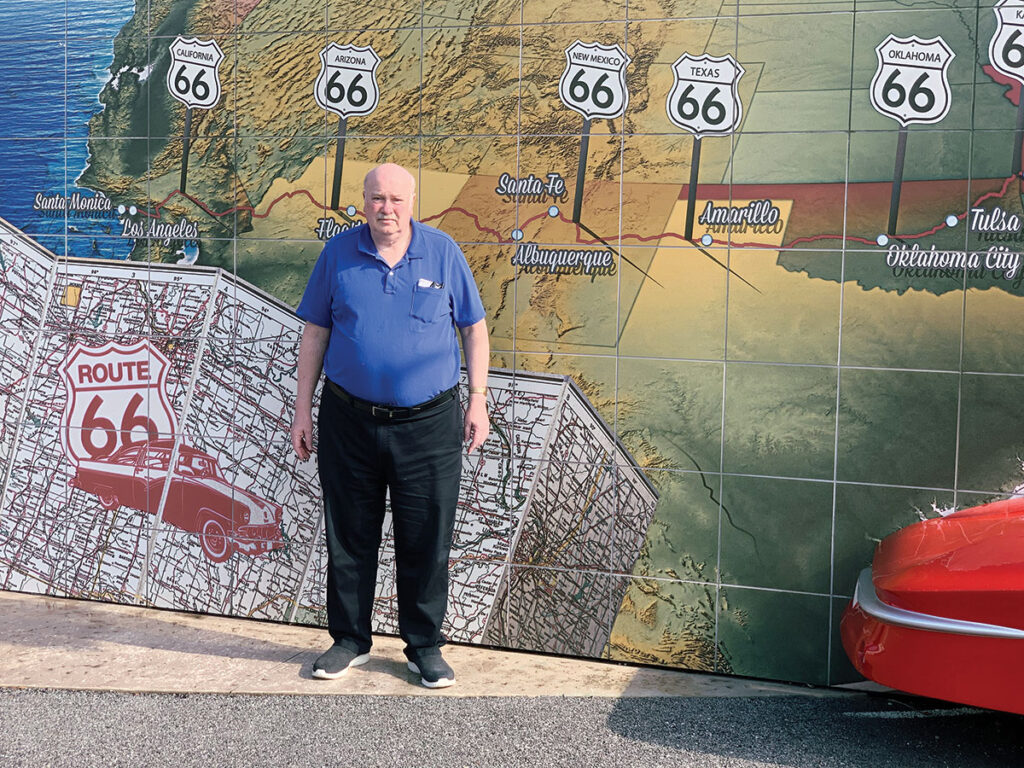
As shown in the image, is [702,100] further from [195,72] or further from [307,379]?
[195,72]

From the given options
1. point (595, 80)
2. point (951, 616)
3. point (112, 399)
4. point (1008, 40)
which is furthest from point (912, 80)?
point (112, 399)

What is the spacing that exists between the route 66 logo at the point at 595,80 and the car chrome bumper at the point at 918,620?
6.85 feet

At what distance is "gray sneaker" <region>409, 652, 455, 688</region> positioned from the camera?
4.14 metres

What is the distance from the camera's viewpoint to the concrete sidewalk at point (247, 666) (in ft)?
13.5

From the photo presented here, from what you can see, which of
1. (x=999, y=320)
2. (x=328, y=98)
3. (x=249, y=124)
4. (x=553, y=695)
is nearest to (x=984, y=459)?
(x=999, y=320)

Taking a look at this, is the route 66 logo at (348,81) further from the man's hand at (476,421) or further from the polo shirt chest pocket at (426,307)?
the man's hand at (476,421)

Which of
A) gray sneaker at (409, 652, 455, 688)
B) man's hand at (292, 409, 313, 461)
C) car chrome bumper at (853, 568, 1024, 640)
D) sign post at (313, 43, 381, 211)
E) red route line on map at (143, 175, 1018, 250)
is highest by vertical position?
sign post at (313, 43, 381, 211)

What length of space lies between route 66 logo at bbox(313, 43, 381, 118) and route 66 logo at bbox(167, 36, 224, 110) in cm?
52

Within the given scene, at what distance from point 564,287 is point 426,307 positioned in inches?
27.0

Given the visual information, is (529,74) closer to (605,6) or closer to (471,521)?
(605,6)

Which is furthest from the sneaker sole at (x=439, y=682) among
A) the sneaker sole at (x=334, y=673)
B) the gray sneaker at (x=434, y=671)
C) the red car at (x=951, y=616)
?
the red car at (x=951, y=616)

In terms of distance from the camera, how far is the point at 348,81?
4656 mm

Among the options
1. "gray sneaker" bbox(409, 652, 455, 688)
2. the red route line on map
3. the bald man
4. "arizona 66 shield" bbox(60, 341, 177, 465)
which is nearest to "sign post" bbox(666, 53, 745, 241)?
the red route line on map

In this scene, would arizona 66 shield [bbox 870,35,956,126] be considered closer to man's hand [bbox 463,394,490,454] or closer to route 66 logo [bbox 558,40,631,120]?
route 66 logo [bbox 558,40,631,120]
